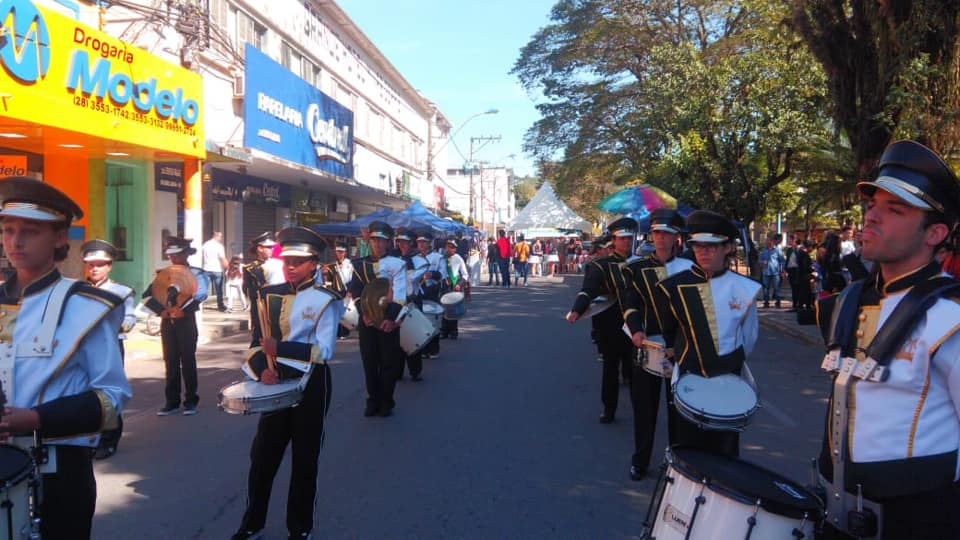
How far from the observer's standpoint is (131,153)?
49.2 feet

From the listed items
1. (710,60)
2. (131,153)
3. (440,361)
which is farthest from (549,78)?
(440,361)

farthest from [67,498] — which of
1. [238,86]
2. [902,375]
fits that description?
[238,86]

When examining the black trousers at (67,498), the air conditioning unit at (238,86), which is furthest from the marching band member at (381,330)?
the air conditioning unit at (238,86)

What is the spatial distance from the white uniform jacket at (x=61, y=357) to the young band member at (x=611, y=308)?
495 cm

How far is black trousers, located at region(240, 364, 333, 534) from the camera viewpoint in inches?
179

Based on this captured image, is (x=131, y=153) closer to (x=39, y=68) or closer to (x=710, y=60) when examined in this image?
(x=39, y=68)

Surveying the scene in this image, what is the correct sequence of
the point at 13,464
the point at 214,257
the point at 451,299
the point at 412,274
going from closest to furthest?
the point at 13,464 < the point at 412,274 < the point at 451,299 < the point at 214,257

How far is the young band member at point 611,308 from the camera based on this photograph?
24.9ft

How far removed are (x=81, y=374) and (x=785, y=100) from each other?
20.7m

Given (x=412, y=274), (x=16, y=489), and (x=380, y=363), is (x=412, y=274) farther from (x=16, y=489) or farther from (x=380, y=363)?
(x=16, y=489)

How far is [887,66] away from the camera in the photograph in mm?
10766

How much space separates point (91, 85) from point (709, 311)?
→ 1110 cm

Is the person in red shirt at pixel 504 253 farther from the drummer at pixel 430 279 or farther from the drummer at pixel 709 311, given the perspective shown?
the drummer at pixel 709 311

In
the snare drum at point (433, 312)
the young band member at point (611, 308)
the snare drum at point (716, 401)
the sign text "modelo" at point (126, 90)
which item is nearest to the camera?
the snare drum at point (716, 401)
